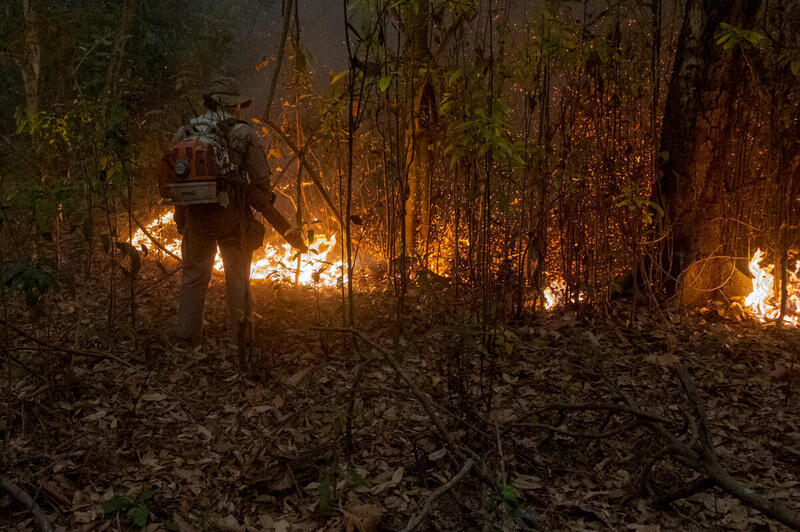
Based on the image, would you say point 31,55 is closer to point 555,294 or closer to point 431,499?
point 555,294

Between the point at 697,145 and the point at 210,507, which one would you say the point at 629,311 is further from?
the point at 210,507

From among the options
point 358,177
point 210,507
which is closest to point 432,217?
point 358,177

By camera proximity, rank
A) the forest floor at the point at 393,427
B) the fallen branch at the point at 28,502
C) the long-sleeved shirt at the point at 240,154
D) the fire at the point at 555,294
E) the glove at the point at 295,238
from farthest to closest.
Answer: the fire at the point at 555,294 < the glove at the point at 295,238 < the long-sleeved shirt at the point at 240,154 < the forest floor at the point at 393,427 < the fallen branch at the point at 28,502

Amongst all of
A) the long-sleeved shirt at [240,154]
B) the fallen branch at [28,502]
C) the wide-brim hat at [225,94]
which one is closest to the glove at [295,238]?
the long-sleeved shirt at [240,154]

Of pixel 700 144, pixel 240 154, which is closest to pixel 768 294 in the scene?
pixel 700 144

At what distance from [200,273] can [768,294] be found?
4.92 meters

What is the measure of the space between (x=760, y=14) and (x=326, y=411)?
15.7 ft

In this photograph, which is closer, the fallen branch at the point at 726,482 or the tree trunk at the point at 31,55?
the fallen branch at the point at 726,482

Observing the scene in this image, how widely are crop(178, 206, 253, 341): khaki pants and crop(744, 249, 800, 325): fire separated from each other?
174 inches

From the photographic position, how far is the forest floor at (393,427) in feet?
7.99

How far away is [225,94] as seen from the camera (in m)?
4.03

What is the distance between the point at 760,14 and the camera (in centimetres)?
473

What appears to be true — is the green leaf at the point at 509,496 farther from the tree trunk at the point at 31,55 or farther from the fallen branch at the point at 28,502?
the tree trunk at the point at 31,55

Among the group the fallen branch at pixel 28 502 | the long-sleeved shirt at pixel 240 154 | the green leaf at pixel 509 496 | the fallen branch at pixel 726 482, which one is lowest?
the fallen branch at pixel 28 502
